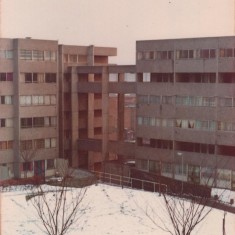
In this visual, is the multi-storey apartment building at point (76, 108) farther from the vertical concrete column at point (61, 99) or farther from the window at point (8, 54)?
the window at point (8, 54)

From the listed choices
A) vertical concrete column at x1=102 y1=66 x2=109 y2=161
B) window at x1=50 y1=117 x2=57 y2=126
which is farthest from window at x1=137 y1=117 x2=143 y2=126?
window at x1=50 y1=117 x2=57 y2=126

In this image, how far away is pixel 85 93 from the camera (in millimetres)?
68375

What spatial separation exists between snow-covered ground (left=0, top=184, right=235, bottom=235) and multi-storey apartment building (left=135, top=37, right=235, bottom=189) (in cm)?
1568

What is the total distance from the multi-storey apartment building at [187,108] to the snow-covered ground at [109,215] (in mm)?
15685

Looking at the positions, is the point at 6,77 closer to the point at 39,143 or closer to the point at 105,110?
the point at 39,143

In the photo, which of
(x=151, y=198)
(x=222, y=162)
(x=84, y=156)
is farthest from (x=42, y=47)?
(x=151, y=198)

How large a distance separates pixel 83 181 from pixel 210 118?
56.9ft

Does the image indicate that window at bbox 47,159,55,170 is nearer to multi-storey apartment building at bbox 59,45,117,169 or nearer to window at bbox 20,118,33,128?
multi-storey apartment building at bbox 59,45,117,169

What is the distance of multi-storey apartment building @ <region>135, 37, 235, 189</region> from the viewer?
52625mm

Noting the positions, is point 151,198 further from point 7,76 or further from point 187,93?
point 7,76

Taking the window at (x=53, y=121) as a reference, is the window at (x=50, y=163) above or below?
below

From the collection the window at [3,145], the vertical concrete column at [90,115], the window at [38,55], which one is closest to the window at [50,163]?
the window at [3,145]

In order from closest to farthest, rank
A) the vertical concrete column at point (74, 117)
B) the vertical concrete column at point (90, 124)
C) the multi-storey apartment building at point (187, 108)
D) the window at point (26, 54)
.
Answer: the multi-storey apartment building at point (187, 108), the window at point (26, 54), the vertical concrete column at point (74, 117), the vertical concrete column at point (90, 124)

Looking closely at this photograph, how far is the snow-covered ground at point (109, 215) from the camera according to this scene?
30156 millimetres
